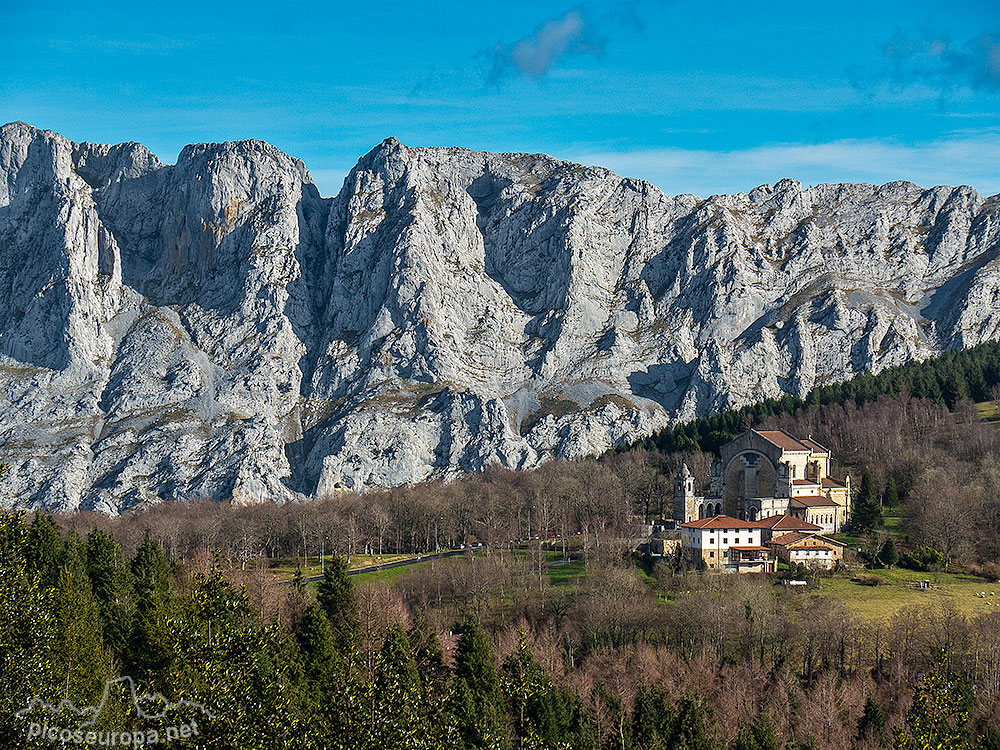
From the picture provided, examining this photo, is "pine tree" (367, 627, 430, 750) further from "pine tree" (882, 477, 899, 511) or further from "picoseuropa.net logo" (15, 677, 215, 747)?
"pine tree" (882, 477, 899, 511)

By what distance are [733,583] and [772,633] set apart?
1304 cm

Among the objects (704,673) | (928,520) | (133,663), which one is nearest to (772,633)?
(704,673)

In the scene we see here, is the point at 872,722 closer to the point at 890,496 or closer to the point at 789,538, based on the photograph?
the point at 789,538

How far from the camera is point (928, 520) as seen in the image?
9475 cm

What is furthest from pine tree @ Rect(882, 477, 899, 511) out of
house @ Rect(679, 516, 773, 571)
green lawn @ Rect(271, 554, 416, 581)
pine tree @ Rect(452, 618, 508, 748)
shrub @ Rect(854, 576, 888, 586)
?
pine tree @ Rect(452, 618, 508, 748)

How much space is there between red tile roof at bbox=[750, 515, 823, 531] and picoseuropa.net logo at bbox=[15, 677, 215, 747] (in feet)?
257

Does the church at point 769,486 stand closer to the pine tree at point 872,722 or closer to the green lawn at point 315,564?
the green lawn at point 315,564

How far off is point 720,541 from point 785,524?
8.61m

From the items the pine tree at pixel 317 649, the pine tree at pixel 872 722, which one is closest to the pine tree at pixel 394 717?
the pine tree at pixel 317 649

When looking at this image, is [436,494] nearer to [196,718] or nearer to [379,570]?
[379,570]

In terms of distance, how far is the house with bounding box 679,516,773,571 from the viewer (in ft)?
320

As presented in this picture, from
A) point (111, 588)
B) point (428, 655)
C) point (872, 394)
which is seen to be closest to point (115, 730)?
point (428, 655)

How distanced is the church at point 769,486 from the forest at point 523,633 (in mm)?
5796

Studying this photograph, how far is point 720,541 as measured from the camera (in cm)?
9888
